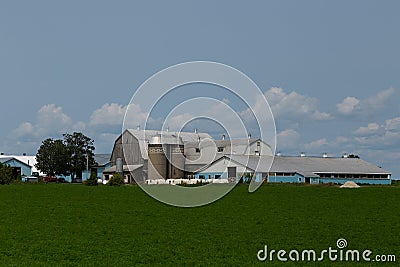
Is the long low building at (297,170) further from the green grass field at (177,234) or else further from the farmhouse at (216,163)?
the green grass field at (177,234)

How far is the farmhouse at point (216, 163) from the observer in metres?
96.7

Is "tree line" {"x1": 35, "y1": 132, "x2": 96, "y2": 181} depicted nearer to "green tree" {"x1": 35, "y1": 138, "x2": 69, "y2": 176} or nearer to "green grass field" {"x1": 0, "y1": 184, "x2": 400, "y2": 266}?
"green tree" {"x1": 35, "y1": 138, "x2": 69, "y2": 176}

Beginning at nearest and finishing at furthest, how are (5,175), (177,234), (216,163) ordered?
(177,234) → (5,175) → (216,163)

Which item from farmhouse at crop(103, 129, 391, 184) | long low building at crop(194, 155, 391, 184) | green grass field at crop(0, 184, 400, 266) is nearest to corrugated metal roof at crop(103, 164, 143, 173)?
farmhouse at crop(103, 129, 391, 184)

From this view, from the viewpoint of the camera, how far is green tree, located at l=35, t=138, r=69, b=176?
124 m

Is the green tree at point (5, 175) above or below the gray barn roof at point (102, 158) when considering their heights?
below

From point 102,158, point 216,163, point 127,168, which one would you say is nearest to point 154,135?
point 127,168

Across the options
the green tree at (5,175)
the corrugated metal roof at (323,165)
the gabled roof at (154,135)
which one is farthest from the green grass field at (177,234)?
the corrugated metal roof at (323,165)

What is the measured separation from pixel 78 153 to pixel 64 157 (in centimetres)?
303

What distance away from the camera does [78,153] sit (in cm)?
12675

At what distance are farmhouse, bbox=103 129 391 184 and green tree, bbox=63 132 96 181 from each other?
13.9m

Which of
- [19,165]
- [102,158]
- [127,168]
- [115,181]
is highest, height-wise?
[102,158]

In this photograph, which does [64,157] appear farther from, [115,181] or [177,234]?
[177,234]

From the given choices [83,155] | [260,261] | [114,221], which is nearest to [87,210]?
[114,221]
